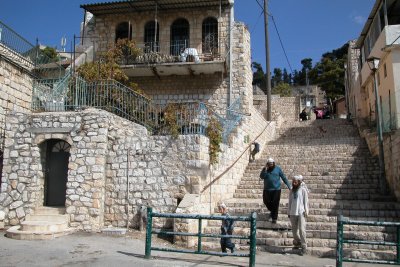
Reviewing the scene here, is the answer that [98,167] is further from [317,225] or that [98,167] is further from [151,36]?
[151,36]

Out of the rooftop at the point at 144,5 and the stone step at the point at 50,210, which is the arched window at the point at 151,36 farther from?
the stone step at the point at 50,210

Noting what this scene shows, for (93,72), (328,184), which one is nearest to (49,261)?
(328,184)

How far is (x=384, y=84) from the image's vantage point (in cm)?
1589

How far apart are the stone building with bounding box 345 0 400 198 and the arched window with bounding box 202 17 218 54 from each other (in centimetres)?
721

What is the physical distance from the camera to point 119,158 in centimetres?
1057

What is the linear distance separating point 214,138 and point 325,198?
12.0 ft

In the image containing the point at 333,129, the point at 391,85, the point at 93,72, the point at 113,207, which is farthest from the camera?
the point at 333,129

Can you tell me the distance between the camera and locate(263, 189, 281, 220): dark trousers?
9.10 metres

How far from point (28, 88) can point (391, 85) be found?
1381 cm

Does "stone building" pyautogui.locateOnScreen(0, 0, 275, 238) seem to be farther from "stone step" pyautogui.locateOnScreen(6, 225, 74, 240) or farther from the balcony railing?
the balcony railing

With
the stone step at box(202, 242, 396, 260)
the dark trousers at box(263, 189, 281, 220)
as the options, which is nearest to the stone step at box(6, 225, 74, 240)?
the stone step at box(202, 242, 396, 260)

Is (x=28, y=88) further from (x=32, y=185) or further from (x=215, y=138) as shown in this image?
(x=215, y=138)

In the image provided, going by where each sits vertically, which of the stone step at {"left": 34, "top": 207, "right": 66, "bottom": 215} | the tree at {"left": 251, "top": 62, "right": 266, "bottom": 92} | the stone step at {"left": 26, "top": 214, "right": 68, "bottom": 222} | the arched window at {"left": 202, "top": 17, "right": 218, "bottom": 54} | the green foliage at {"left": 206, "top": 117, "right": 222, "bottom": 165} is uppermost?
the tree at {"left": 251, "top": 62, "right": 266, "bottom": 92}

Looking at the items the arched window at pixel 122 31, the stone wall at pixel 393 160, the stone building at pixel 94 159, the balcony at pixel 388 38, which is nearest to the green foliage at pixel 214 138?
the stone building at pixel 94 159
